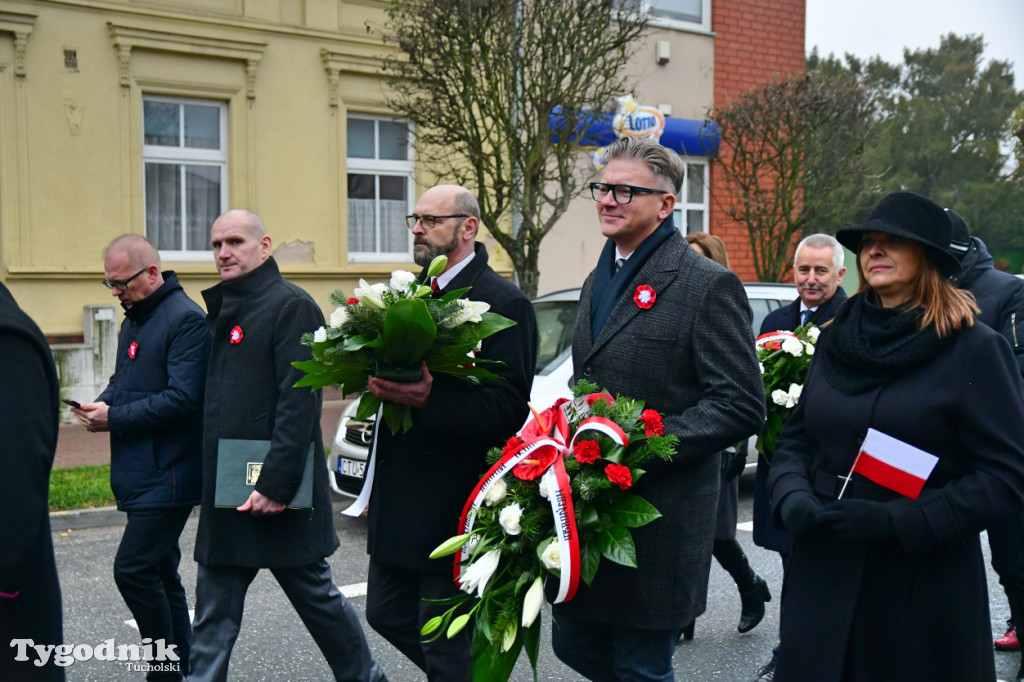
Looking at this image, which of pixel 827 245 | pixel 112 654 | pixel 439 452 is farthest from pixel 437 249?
pixel 112 654

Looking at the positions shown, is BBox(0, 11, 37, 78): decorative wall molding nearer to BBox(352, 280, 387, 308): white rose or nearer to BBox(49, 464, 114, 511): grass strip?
BBox(49, 464, 114, 511): grass strip

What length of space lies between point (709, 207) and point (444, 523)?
51.6 feet

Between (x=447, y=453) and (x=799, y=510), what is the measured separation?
1291 mm

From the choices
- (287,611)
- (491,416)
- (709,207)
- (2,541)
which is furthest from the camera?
(709,207)

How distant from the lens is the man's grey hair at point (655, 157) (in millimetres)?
3283

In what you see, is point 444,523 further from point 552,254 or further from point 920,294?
point 552,254

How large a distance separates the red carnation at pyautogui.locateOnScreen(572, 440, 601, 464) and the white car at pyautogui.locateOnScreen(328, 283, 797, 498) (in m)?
4.04

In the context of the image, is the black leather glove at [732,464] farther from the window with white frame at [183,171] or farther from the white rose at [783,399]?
the window with white frame at [183,171]

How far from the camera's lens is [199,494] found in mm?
4441

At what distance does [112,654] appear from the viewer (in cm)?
506

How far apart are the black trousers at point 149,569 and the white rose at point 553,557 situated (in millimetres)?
2120

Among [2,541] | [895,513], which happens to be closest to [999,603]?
[895,513]

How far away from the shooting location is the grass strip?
26.1 ft

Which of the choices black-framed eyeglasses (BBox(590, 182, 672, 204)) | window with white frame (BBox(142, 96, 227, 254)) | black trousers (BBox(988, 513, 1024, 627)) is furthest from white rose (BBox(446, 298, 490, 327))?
window with white frame (BBox(142, 96, 227, 254))
